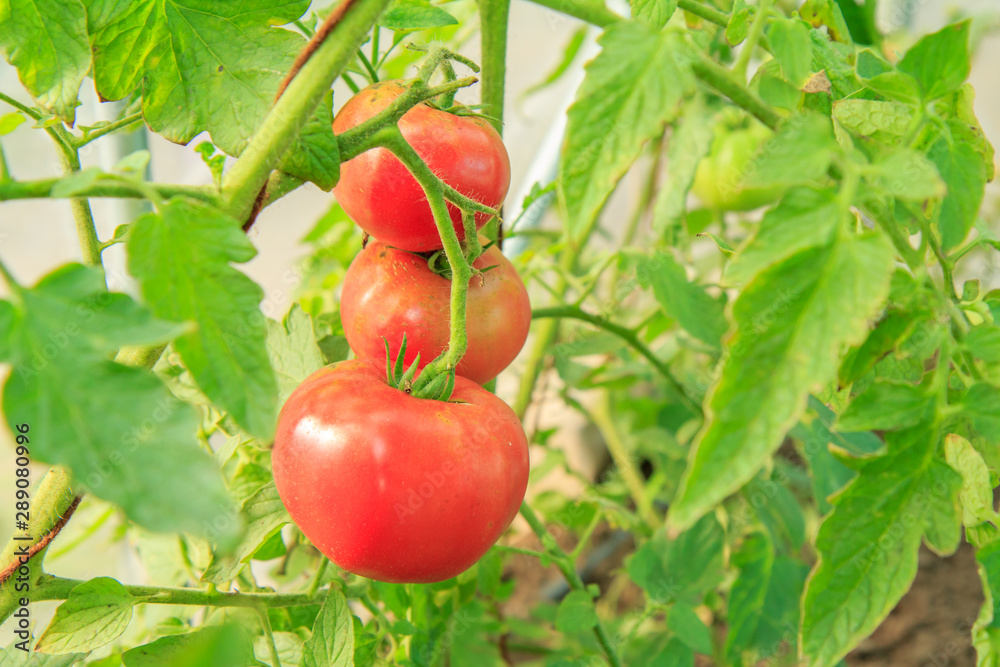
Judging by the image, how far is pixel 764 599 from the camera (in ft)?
2.72

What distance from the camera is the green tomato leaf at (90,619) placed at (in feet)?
1.32

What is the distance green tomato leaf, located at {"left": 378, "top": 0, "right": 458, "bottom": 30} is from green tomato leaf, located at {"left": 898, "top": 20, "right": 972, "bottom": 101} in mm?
241

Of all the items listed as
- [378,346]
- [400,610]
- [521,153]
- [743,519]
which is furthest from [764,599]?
[521,153]

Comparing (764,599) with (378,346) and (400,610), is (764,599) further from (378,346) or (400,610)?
(378,346)

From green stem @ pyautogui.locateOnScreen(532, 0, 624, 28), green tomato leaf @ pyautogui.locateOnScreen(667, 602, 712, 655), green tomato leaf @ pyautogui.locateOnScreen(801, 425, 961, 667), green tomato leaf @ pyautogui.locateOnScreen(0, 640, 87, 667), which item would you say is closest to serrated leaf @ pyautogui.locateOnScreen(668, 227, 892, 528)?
green tomato leaf @ pyautogui.locateOnScreen(801, 425, 961, 667)

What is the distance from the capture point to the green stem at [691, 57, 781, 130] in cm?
36

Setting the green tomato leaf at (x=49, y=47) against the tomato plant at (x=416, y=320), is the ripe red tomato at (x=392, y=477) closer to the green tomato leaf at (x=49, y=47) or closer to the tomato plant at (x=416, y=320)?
the tomato plant at (x=416, y=320)

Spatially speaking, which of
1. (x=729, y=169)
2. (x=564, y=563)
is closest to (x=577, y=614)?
(x=564, y=563)

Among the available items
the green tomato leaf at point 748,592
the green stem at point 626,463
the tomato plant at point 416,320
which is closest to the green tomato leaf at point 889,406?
the tomato plant at point 416,320

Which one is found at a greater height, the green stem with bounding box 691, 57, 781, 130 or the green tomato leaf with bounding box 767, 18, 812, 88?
the green tomato leaf with bounding box 767, 18, 812, 88

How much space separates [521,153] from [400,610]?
3.27ft

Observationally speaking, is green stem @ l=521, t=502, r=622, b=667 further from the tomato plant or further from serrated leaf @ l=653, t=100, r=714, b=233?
serrated leaf @ l=653, t=100, r=714, b=233

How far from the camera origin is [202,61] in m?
0.37

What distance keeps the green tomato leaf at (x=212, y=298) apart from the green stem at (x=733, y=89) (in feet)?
0.72
